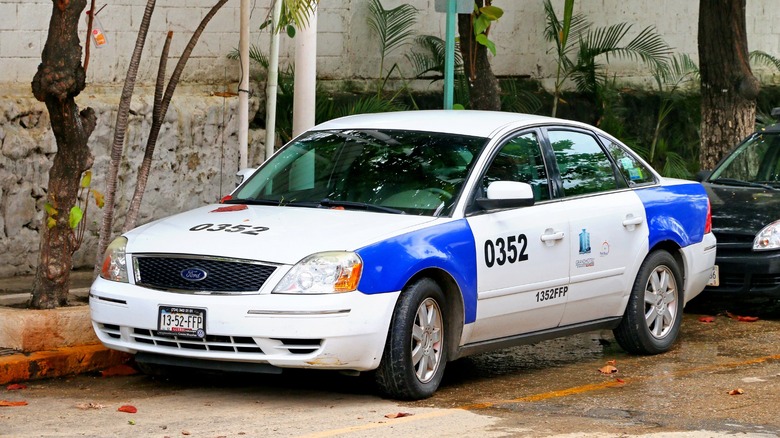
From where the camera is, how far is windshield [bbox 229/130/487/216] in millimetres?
8031

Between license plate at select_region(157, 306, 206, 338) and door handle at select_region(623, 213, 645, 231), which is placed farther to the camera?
door handle at select_region(623, 213, 645, 231)

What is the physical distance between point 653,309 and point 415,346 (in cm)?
248

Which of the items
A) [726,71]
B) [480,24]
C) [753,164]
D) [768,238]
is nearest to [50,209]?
[480,24]

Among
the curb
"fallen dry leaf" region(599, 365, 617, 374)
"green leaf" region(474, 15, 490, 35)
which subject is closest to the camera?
the curb

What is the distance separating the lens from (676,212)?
31.3 feet

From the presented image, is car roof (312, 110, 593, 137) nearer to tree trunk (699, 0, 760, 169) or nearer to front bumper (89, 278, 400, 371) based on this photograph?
front bumper (89, 278, 400, 371)

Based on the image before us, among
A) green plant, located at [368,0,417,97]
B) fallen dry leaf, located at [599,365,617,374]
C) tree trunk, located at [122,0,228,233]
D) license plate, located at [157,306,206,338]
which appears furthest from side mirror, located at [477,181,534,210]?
green plant, located at [368,0,417,97]

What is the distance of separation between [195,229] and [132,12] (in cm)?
506

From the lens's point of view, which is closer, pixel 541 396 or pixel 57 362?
pixel 541 396

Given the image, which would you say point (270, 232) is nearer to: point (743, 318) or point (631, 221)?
point (631, 221)

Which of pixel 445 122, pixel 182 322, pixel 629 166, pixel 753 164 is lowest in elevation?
pixel 182 322

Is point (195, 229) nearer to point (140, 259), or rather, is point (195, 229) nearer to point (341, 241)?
point (140, 259)

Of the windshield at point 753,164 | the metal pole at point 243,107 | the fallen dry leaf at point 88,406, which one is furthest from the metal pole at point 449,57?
the fallen dry leaf at point 88,406

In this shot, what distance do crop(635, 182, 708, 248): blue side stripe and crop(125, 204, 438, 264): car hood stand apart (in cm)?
214
